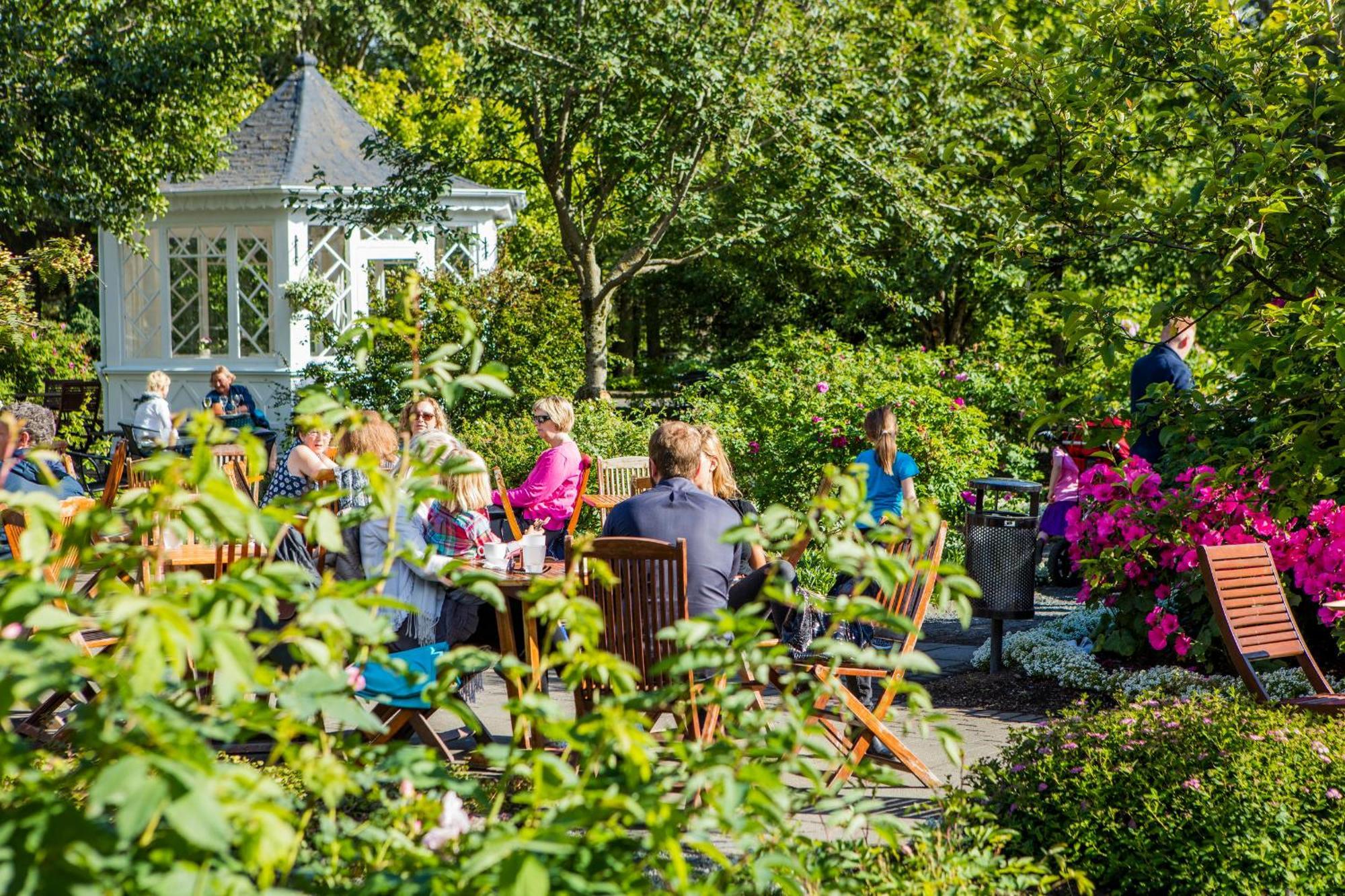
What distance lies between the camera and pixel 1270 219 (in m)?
4.36

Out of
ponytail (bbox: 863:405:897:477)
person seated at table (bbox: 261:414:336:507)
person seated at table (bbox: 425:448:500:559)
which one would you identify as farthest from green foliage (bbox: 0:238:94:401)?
ponytail (bbox: 863:405:897:477)

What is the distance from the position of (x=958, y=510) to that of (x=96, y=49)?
8.85 metres

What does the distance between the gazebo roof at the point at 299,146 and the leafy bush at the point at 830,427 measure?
21.7ft

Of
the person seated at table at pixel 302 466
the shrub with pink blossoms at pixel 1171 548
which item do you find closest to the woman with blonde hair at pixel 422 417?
the person seated at table at pixel 302 466

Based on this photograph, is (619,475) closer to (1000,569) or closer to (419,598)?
(1000,569)


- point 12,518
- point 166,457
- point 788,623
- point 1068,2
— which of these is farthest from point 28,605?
point 1068,2

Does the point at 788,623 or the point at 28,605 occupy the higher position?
the point at 28,605

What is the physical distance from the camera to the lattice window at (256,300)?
53.1 ft

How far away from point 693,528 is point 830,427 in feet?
18.6

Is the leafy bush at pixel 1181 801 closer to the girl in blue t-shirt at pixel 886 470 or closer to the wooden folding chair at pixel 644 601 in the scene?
the wooden folding chair at pixel 644 601

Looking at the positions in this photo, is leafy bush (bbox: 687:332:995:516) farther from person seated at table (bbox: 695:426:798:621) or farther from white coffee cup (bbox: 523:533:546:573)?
white coffee cup (bbox: 523:533:546:573)

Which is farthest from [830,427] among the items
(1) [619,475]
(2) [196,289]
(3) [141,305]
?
(2) [196,289]

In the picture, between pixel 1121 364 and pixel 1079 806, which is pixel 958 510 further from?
pixel 1079 806

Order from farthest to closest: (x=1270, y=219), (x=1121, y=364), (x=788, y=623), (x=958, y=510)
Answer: (x=1121, y=364) < (x=958, y=510) < (x=788, y=623) < (x=1270, y=219)
